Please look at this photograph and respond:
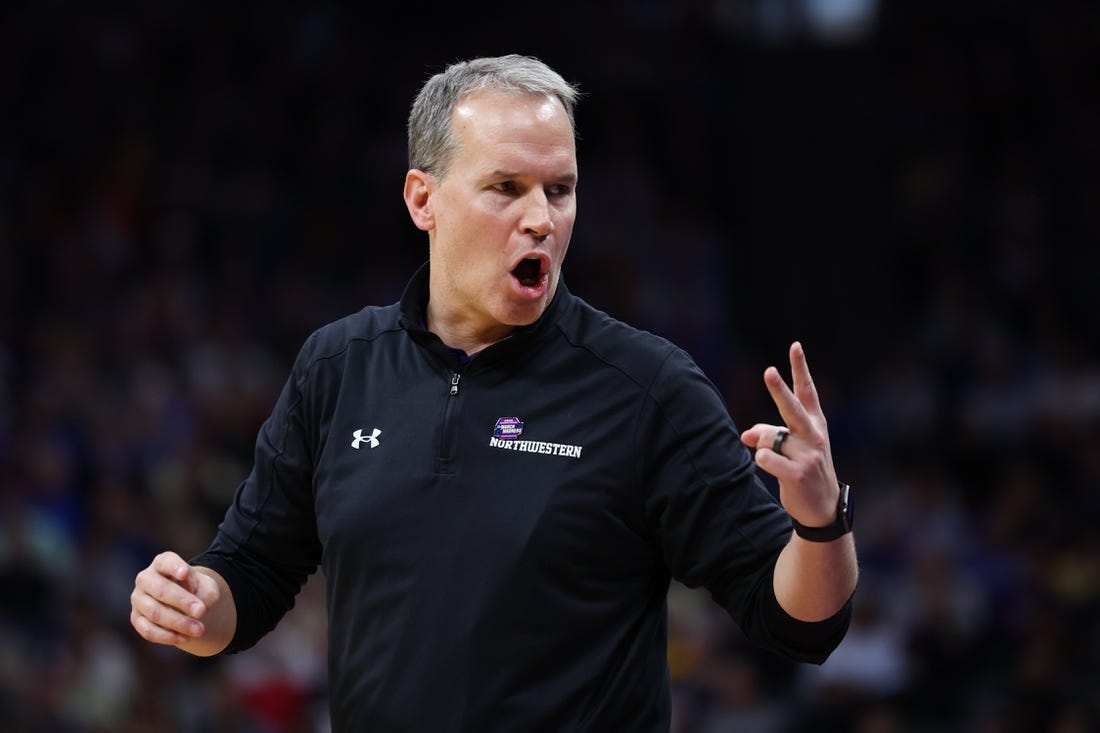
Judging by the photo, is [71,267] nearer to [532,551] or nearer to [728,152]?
[728,152]

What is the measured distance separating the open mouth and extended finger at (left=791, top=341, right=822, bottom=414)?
0.63 m

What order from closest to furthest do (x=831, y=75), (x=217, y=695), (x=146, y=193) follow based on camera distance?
(x=217, y=695) → (x=146, y=193) → (x=831, y=75)

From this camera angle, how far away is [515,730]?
104 inches

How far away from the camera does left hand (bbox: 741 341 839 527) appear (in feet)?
7.84

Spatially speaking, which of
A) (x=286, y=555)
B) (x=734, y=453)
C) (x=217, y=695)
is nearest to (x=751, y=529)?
(x=734, y=453)

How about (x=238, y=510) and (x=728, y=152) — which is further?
(x=728, y=152)

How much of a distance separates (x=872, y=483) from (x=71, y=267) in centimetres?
562

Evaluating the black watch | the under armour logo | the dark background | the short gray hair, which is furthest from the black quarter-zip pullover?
the dark background

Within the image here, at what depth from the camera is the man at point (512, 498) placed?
2656mm

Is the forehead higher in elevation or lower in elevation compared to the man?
higher

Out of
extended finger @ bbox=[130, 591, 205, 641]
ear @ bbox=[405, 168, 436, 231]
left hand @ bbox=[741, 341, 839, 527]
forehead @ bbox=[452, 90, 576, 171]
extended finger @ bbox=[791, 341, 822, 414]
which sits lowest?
extended finger @ bbox=[130, 591, 205, 641]

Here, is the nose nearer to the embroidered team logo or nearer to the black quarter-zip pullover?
the black quarter-zip pullover

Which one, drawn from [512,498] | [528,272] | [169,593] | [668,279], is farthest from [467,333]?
[668,279]

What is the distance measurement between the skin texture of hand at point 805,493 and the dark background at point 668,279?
15.7ft
